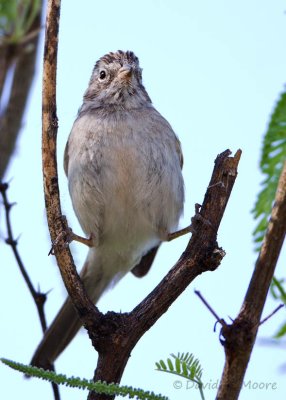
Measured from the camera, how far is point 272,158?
169cm

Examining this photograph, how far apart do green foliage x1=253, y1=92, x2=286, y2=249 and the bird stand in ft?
10.2

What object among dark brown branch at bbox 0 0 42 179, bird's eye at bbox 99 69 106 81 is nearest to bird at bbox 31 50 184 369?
bird's eye at bbox 99 69 106 81

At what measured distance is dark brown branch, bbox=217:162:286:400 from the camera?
72.7 inches

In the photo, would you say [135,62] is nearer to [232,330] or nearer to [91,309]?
[91,309]

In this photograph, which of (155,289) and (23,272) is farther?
(23,272)

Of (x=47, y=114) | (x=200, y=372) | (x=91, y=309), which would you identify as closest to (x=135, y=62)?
(x=47, y=114)

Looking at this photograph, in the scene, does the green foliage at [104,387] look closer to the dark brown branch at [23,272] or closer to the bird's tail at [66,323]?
the dark brown branch at [23,272]

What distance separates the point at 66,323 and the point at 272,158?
4158 millimetres

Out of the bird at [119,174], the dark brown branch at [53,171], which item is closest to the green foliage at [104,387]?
the dark brown branch at [53,171]

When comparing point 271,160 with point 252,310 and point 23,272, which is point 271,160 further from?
point 23,272

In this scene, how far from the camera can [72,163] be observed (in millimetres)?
5098

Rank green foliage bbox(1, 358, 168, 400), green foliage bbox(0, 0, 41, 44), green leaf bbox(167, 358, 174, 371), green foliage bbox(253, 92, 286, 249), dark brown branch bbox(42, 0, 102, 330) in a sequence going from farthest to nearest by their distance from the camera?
green foliage bbox(0, 0, 41, 44)
dark brown branch bbox(42, 0, 102, 330)
green leaf bbox(167, 358, 174, 371)
green foliage bbox(1, 358, 168, 400)
green foliage bbox(253, 92, 286, 249)

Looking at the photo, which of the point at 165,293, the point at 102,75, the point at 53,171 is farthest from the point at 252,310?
the point at 102,75

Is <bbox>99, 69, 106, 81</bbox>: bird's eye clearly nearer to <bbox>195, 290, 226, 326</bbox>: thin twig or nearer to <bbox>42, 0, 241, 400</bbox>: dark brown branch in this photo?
<bbox>42, 0, 241, 400</bbox>: dark brown branch
